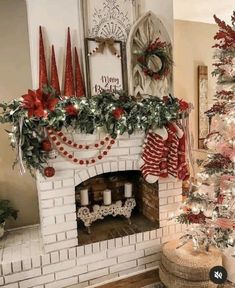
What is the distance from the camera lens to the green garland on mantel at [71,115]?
1.96 m

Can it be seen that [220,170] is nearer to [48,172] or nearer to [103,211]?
[103,211]

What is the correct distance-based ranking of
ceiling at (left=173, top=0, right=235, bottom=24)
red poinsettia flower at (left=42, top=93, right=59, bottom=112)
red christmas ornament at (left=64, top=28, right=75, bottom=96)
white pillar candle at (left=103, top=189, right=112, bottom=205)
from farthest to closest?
ceiling at (left=173, top=0, right=235, bottom=24), white pillar candle at (left=103, top=189, right=112, bottom=205), red christmas ornament at (left=64, top=28, right=75, bottom=96), red poinsettia flower at (left=42, top=93, right=59, bottom=112)

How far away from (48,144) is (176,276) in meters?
1.49

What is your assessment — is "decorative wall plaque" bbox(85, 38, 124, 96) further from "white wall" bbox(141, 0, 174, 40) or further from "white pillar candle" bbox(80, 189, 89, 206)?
"white pillar candle" bbox(80, 189, 89, 206)

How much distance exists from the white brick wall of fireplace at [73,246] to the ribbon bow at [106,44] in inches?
29.1

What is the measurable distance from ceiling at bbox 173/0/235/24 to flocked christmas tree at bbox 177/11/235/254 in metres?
1.26

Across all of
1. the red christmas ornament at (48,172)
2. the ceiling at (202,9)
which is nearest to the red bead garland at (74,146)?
the red christmas ornament at (48,172)

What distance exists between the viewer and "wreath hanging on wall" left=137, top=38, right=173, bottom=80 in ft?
7.93

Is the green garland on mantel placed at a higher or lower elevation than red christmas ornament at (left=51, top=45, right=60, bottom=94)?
lower

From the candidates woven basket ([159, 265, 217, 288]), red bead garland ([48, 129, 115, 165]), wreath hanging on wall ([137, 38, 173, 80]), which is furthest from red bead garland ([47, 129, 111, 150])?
woven basket ([159, 265, 217, 288])

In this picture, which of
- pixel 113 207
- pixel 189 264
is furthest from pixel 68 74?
pixel 189 264

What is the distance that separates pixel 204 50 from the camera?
3783 millimetres

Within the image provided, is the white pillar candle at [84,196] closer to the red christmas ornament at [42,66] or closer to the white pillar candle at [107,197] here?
the white pillar candle at [107,197]

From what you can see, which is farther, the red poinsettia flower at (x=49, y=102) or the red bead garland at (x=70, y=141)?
the red bead garland at (x=70, y=141)
